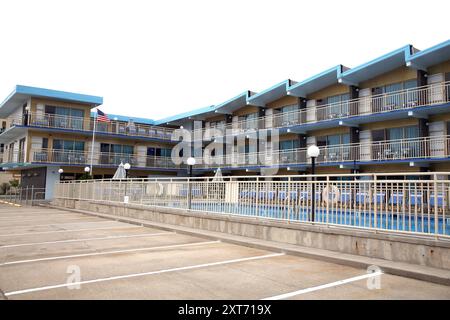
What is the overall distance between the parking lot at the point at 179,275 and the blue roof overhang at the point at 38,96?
28605 mm

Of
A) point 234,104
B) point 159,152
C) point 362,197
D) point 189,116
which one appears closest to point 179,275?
point 362,197

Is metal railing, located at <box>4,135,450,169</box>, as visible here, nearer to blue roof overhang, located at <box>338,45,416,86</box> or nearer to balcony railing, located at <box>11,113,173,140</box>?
balcony railing, located at <box>11,113,173,140</box>

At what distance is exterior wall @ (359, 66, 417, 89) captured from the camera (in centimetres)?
2433

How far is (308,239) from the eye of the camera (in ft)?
29.8

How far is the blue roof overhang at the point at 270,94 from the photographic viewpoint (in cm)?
3080

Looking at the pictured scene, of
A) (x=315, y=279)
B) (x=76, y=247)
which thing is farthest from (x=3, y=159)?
(x=315, y=279)

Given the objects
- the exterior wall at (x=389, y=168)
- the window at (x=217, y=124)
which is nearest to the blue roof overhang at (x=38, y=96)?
the window at (x=217, y=124)

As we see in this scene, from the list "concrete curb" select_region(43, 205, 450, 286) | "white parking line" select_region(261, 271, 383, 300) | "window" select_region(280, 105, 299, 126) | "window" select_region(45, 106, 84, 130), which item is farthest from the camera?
"window" select_region(45, 106, 84, 130)

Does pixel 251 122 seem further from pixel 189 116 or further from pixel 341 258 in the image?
pixel 341 258

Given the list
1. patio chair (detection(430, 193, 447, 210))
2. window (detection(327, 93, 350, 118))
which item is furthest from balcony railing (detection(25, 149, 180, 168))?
patio chair (detection(430, 193, 447, 210))

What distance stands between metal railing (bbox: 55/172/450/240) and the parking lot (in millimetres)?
1407

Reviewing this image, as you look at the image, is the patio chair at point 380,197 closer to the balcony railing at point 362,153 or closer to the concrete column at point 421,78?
the balcony railing at point 362,153
